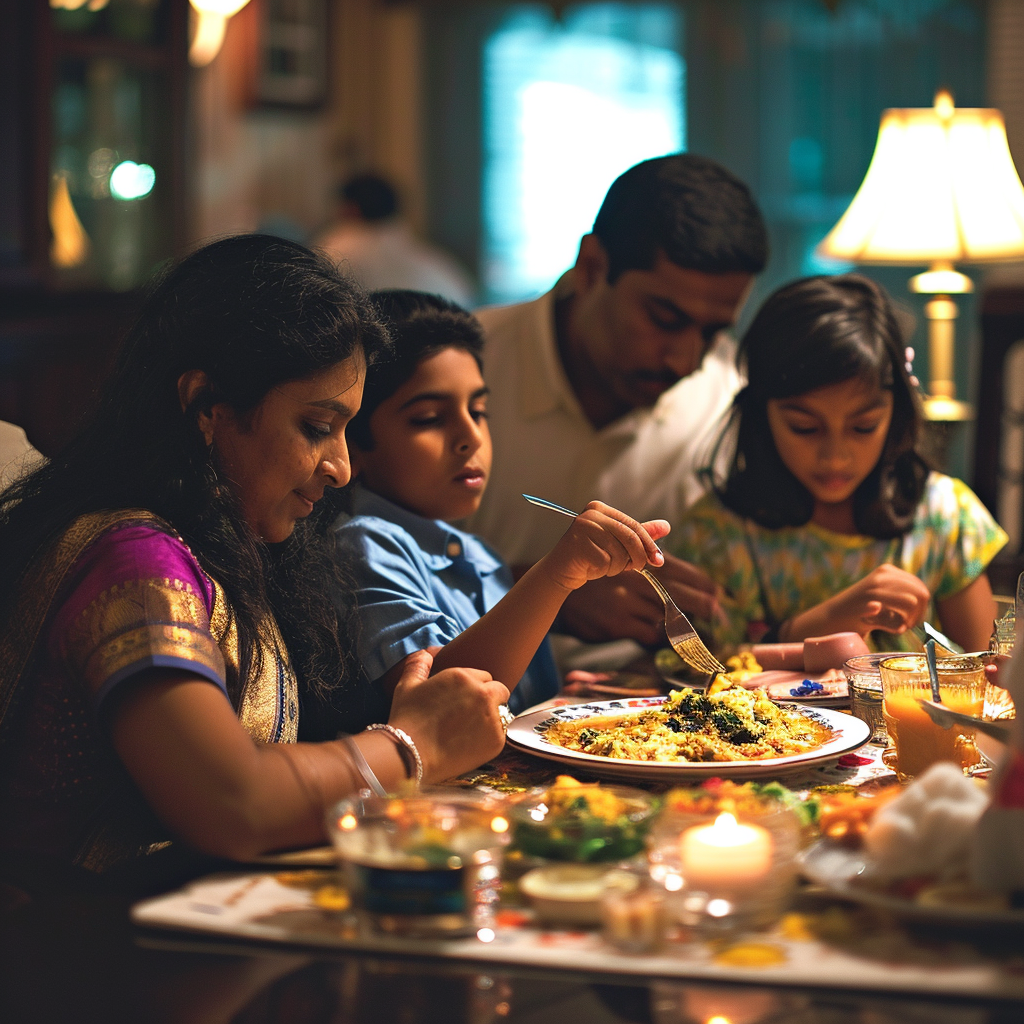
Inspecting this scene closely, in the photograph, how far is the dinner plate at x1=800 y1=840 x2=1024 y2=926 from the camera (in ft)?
2.63

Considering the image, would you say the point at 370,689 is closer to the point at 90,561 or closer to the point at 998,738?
the point at 90,561

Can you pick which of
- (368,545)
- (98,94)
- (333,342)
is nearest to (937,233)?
(368,545)

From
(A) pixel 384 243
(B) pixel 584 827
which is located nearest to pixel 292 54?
(A) pixel 384 243

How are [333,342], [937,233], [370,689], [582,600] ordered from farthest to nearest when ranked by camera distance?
[937,233] < [582,600] < [370,689] < [333,342]

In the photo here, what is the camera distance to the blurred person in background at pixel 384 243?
21.3 ft

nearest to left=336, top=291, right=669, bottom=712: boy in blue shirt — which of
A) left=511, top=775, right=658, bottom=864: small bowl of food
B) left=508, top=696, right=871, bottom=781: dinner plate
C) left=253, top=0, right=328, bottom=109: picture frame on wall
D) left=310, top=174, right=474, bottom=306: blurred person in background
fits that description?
left=508, top=696, right=871, bottom=781: dinner plate

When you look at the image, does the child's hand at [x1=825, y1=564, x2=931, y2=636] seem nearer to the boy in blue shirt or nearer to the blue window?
the boy in blue shirt

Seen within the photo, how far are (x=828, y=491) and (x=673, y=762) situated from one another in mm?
917

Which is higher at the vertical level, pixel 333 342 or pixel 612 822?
pixel 333 342

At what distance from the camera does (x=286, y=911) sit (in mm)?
890

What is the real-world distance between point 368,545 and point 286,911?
0.76m

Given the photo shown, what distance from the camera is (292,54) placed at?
6.73m

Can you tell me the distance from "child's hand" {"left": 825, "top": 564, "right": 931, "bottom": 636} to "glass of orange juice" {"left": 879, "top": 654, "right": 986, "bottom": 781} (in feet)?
1.48

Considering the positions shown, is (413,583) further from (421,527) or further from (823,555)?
(823,555)
